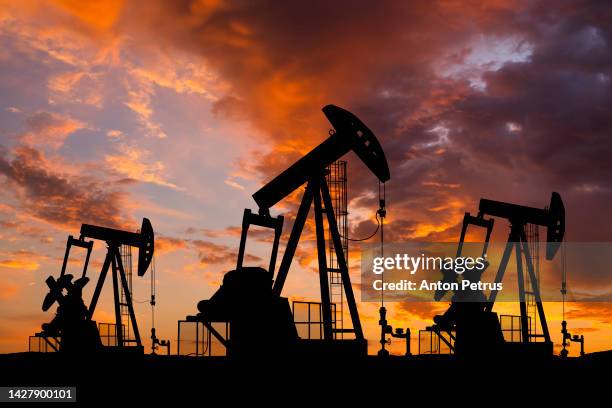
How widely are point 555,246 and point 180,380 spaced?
1688 cm

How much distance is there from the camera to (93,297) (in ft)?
124

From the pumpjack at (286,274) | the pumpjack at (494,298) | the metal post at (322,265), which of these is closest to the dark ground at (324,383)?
the pumpjack at (286,274)

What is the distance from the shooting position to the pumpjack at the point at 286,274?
63.6 ft

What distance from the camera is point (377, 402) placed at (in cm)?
1797

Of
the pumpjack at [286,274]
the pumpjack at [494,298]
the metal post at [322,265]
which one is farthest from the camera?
the pumpjack at [494,298]

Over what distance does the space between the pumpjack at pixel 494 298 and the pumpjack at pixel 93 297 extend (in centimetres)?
1499

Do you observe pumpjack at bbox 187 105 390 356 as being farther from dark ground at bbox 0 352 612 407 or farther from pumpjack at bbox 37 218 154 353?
pumpjack at bbox 37 218 154 353

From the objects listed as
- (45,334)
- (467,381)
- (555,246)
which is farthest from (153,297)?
(467,381)

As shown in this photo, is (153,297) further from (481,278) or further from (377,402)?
(377,402)

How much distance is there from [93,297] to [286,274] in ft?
60.2

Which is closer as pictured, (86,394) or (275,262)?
(86,394)

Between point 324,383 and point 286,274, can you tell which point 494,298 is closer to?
point 286,274

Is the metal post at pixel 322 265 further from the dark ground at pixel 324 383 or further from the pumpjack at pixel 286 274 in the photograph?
the dark ground at pixel 324 383

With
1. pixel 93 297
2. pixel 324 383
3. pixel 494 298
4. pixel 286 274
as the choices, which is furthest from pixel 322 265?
pixel 93 297
